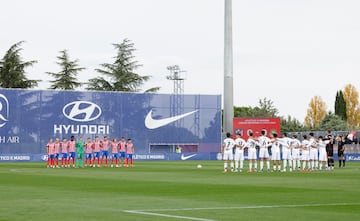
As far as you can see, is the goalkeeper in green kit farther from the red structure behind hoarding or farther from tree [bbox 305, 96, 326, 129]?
tree [bbox 305, 96, 326, 129]

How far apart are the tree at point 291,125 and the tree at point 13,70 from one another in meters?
40.3

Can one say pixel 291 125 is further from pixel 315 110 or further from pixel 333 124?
pixel 315 110

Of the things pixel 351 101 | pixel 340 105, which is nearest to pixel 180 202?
pixel 340 105

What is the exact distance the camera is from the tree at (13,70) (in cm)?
9875

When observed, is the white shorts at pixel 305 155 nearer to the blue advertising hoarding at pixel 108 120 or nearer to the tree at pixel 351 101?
the blue advertising hoarding at pixel 108 120

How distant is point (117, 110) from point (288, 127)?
145 feet

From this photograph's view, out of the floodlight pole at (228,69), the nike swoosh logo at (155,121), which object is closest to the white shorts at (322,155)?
the floodlight pole at (228,69)

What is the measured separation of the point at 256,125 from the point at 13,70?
35512mm

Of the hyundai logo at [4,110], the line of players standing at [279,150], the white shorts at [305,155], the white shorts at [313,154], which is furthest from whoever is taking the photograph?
the hyundai logo at [4,110]

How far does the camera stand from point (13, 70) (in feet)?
324

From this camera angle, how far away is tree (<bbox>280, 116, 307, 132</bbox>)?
11955 centimetres

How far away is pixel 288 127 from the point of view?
120 meters

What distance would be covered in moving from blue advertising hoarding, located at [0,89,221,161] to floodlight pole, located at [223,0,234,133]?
548 centimetres

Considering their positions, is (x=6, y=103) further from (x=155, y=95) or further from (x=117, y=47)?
(x=117, y=47)
